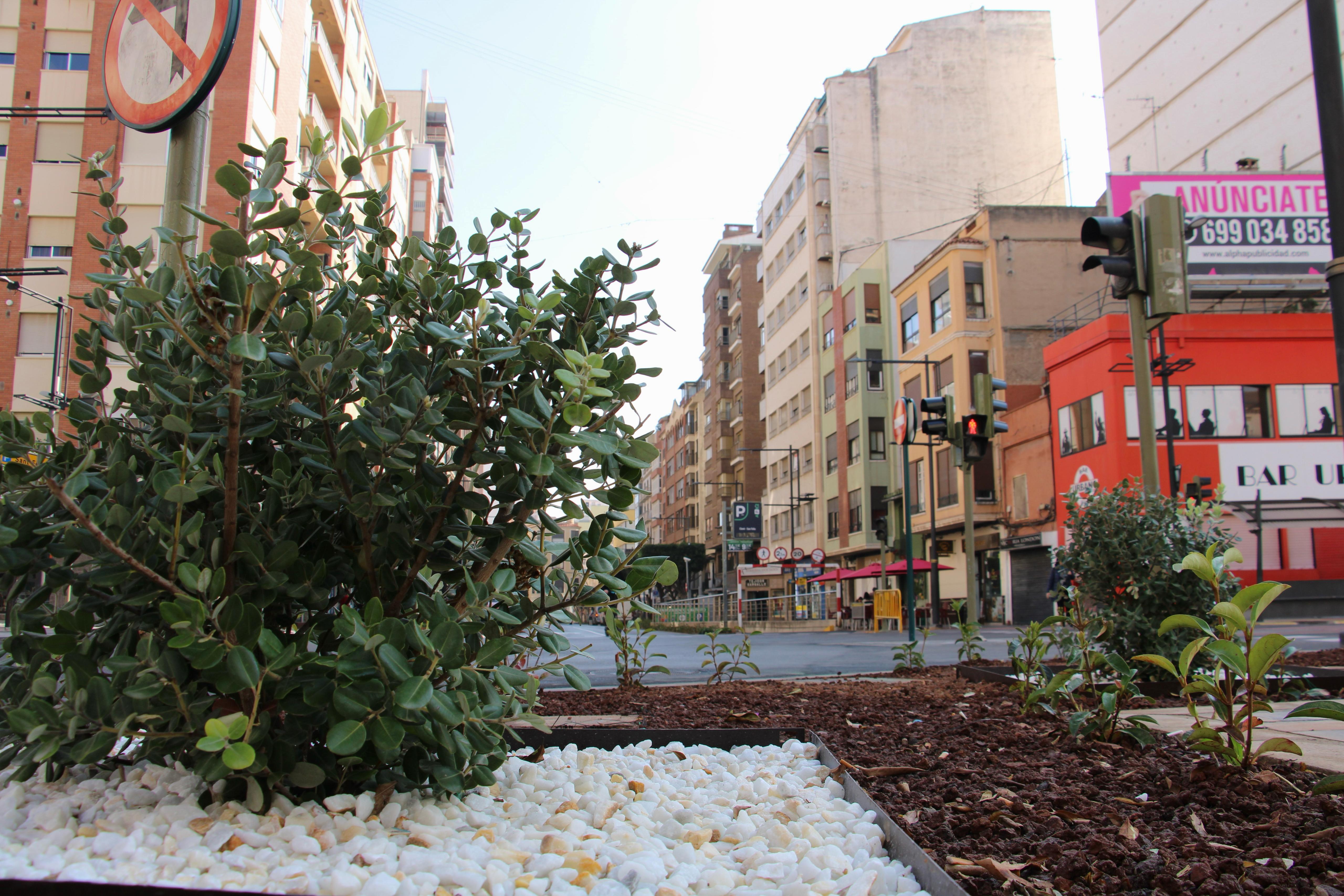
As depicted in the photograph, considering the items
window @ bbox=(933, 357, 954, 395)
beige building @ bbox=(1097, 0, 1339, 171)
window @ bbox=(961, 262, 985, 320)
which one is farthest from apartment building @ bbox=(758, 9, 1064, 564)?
window @ bbox=(961, 262, 985, 320)

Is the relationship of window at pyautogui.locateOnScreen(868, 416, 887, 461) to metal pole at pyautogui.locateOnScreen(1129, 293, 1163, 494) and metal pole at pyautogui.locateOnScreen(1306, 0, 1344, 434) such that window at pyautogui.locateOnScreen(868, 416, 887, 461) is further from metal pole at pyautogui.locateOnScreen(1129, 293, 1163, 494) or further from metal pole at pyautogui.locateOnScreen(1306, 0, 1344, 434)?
metal pole at pyautogui.locateOnScreen(1306, 0, 1344, 434)

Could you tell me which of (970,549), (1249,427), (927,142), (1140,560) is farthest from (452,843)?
(927,142)

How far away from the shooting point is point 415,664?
219 centimetres

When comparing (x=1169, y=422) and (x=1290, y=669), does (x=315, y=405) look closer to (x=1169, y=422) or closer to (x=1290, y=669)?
(x=1290, y=669)

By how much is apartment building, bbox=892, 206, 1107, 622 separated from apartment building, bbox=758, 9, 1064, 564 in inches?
384

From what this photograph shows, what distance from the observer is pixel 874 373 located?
45.1m

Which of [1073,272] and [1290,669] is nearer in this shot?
[1290,669]

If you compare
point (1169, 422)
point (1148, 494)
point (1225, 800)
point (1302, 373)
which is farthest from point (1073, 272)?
point (1225, 800)

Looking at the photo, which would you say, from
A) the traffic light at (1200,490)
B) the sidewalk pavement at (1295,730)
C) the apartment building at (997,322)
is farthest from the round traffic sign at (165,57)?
the apartment building at (997,322)

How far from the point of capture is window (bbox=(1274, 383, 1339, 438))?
94.8 ft

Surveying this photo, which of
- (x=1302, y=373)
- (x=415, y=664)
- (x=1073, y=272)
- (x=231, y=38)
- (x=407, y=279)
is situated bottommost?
(x=415, y=664)

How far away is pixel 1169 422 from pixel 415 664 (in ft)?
→ 72.4

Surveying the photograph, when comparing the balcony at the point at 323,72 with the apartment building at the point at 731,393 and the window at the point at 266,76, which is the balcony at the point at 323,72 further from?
the apartment building at the point at 731,393

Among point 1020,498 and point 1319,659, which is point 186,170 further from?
point 1020,498
